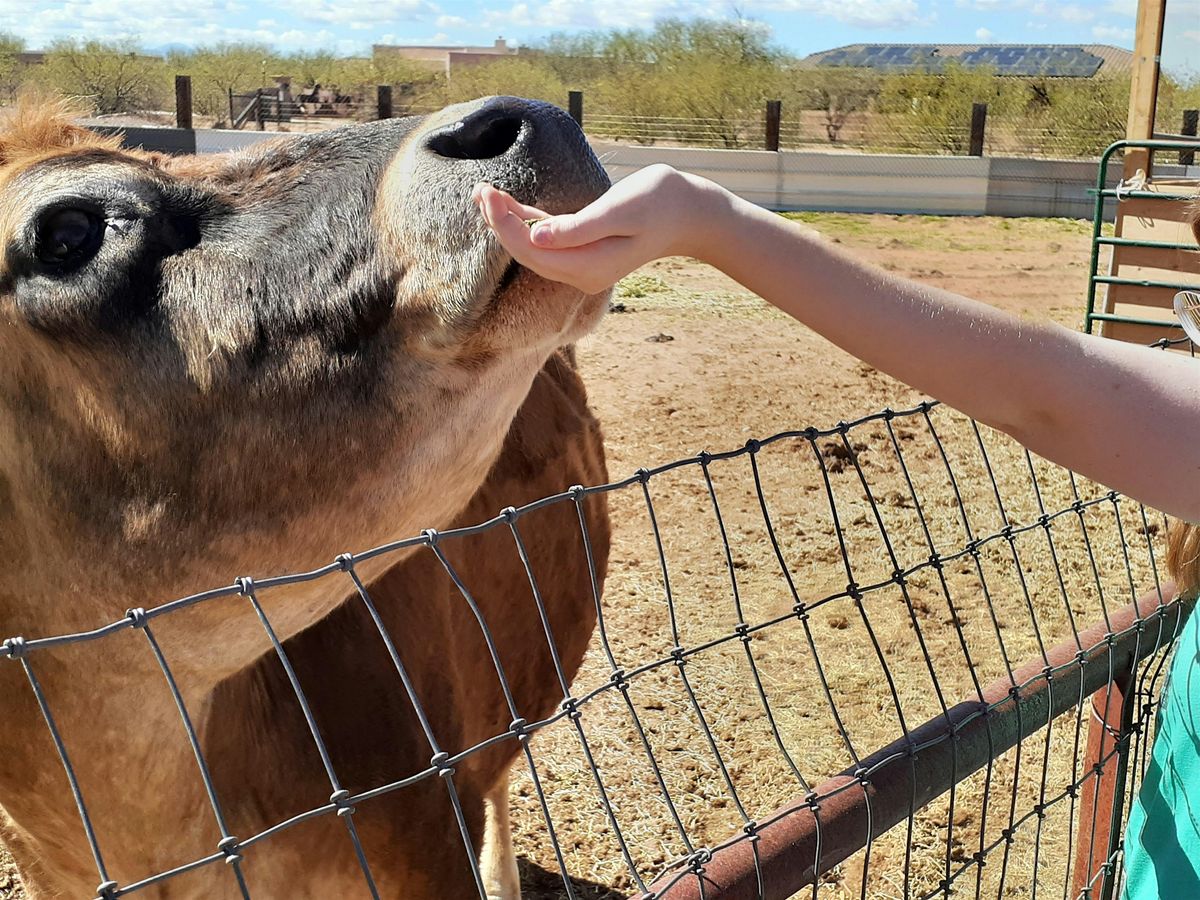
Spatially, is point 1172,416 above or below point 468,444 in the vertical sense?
above

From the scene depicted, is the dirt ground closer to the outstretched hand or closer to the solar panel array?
the outstretched hand

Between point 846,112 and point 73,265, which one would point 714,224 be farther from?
point 846,112

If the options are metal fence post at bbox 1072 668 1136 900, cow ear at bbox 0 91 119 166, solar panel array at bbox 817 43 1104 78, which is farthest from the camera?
solar panel array at bbox 817 43 1104 78

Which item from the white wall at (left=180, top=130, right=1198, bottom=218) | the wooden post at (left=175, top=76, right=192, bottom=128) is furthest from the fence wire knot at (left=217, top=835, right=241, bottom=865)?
the white wall at (left=180, top=130, right=1198, bottom=218)

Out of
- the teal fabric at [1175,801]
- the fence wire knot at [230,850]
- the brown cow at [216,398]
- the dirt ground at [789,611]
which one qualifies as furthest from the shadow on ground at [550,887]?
the fence wire knot at [230,850]

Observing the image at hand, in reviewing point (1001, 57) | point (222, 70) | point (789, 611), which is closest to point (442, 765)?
point (789, 611)

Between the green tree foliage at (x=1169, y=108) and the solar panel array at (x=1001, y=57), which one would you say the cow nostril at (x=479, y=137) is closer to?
the green tree foliage at (x=1169, y=108)

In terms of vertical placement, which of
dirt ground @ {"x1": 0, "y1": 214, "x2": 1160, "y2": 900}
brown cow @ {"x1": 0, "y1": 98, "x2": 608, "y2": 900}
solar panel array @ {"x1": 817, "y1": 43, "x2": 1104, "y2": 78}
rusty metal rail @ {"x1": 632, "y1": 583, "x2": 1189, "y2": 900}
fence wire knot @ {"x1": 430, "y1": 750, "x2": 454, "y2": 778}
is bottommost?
dirt ground @ {"x1": 0, "y1": 214, "x2": 1160, "y2": 900}

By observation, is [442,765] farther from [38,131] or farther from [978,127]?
[978,127]

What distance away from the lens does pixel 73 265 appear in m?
1.61

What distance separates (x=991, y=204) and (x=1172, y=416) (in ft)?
62.9

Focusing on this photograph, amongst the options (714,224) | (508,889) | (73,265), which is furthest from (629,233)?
(508,889)

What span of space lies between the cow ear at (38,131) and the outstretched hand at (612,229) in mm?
976

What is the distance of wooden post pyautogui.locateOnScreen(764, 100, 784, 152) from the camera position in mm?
20078
